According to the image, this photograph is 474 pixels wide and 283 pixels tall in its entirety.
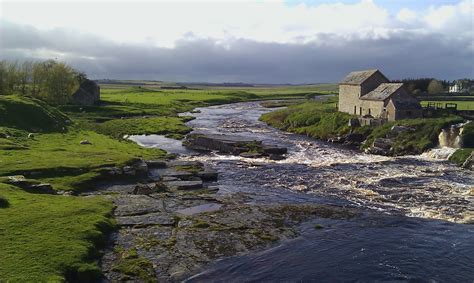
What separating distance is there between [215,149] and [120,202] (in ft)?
113

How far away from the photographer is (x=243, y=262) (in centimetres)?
2600

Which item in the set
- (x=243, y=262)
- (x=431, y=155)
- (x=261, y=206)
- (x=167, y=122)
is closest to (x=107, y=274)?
(x=243, y=262)

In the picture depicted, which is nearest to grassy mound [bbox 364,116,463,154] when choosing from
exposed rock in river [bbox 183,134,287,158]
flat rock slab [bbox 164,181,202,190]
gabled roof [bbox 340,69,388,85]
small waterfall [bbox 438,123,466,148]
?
small waterfall [bbox 438,123,466,148]

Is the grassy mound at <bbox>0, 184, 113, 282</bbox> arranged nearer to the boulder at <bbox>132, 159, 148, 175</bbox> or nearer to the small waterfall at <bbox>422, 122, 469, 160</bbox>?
the boulder at <bbox>132, 159, 148, 175</bbox>

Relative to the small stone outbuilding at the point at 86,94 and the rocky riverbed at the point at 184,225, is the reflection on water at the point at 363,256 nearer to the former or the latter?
the rocky riverbed at the point at 184,225

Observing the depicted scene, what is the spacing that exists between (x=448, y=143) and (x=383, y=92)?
2382 cm

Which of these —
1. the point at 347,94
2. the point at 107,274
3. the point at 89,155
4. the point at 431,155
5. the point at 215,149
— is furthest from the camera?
the point at 347,94

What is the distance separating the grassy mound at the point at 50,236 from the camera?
873 inches

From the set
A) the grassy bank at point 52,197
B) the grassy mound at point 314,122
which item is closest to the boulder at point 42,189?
the grassy bank at point 52,197

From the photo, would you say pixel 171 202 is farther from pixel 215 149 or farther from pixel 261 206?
pixel 215 149

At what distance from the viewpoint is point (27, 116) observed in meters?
68.7

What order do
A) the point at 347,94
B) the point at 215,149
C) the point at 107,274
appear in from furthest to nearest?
the point at 347,94 < the point at 215,149 < the point at 107,274

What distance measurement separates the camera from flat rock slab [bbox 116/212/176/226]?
3165cm

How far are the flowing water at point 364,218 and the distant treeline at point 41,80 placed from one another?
59047mm
